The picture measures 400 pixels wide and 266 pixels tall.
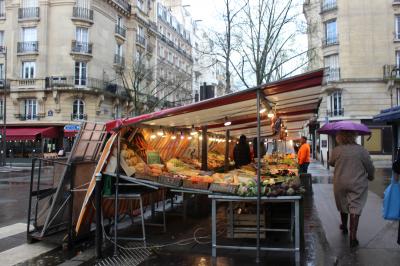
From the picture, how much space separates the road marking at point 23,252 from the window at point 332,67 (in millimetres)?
36204

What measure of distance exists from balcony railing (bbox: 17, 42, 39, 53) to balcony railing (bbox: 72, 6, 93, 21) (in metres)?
4.56

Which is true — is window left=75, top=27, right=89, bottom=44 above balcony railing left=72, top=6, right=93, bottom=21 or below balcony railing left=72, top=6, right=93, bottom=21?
below

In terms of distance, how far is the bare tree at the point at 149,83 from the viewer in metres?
42.5

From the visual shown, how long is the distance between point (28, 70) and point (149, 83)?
504 inches

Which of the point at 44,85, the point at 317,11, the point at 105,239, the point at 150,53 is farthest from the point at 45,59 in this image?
the point at 105,239

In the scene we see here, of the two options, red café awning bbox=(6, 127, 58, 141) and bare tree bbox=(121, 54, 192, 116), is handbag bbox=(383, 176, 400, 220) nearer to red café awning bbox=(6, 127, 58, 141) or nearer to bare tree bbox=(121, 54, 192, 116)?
bare tree bbox=(121, 54, 192, 116)

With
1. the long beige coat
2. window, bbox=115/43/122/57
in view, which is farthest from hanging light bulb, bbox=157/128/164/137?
window, bbox=115/43/122/57

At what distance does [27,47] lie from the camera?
135ft

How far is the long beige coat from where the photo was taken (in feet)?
22.4

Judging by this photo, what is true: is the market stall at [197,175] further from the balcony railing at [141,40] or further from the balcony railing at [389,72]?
the balcony railing at [141,40]

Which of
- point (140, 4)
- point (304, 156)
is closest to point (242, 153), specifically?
point (304, 156)

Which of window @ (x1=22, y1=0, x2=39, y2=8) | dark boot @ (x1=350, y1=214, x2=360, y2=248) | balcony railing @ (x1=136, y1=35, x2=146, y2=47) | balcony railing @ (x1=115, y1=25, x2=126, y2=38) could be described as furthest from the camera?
balcony railing @ (x1=136, y1=35, x2=146, y2=47)

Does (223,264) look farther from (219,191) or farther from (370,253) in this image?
(370,253)

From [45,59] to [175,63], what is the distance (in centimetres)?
2897
